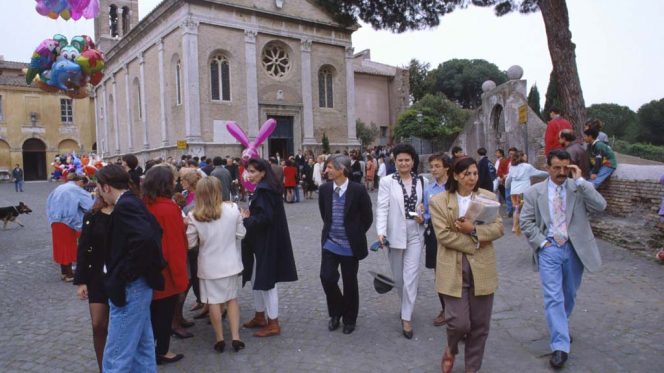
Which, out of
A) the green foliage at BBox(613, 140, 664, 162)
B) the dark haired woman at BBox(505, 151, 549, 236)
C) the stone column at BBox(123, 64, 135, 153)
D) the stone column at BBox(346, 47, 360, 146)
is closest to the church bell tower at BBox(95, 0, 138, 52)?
the stone column at BBox(123, 64, 135, 153)

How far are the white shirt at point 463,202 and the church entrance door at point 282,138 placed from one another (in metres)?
23.6

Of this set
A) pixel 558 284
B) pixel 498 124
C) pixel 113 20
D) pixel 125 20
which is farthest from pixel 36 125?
pixel 558 284

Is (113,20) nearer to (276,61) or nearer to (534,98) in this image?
(276,61)

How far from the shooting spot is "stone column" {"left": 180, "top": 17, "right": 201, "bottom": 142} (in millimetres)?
23594

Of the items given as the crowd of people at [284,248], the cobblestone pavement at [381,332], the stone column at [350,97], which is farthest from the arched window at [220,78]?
the crowd of people at [284,248]

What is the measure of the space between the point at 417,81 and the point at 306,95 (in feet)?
72.9

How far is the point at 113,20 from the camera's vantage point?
39.5 meters

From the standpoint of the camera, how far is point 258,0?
1025 inches

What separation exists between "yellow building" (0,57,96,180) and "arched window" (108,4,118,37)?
31.5 feet

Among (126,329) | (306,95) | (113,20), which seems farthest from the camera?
(113,20)

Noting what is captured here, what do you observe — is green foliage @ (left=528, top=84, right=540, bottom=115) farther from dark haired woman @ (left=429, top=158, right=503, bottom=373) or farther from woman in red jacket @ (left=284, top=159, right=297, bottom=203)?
dark haired woman @ (left=429, top=158, right=503, bottom=373)

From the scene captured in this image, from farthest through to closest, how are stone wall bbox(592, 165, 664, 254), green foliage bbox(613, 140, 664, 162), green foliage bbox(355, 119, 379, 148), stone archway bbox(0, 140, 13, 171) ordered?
stone archway bbox(0, 140, 13, 171)
green foliage bbox(355, 119, 379, 148)
green foliage bbox(613, 140, 664, 162)
stone wall bbox(592, 165, 664, 254)

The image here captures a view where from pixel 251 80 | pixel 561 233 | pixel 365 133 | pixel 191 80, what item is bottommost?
pixel 561 233

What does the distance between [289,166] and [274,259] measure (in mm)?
11964
